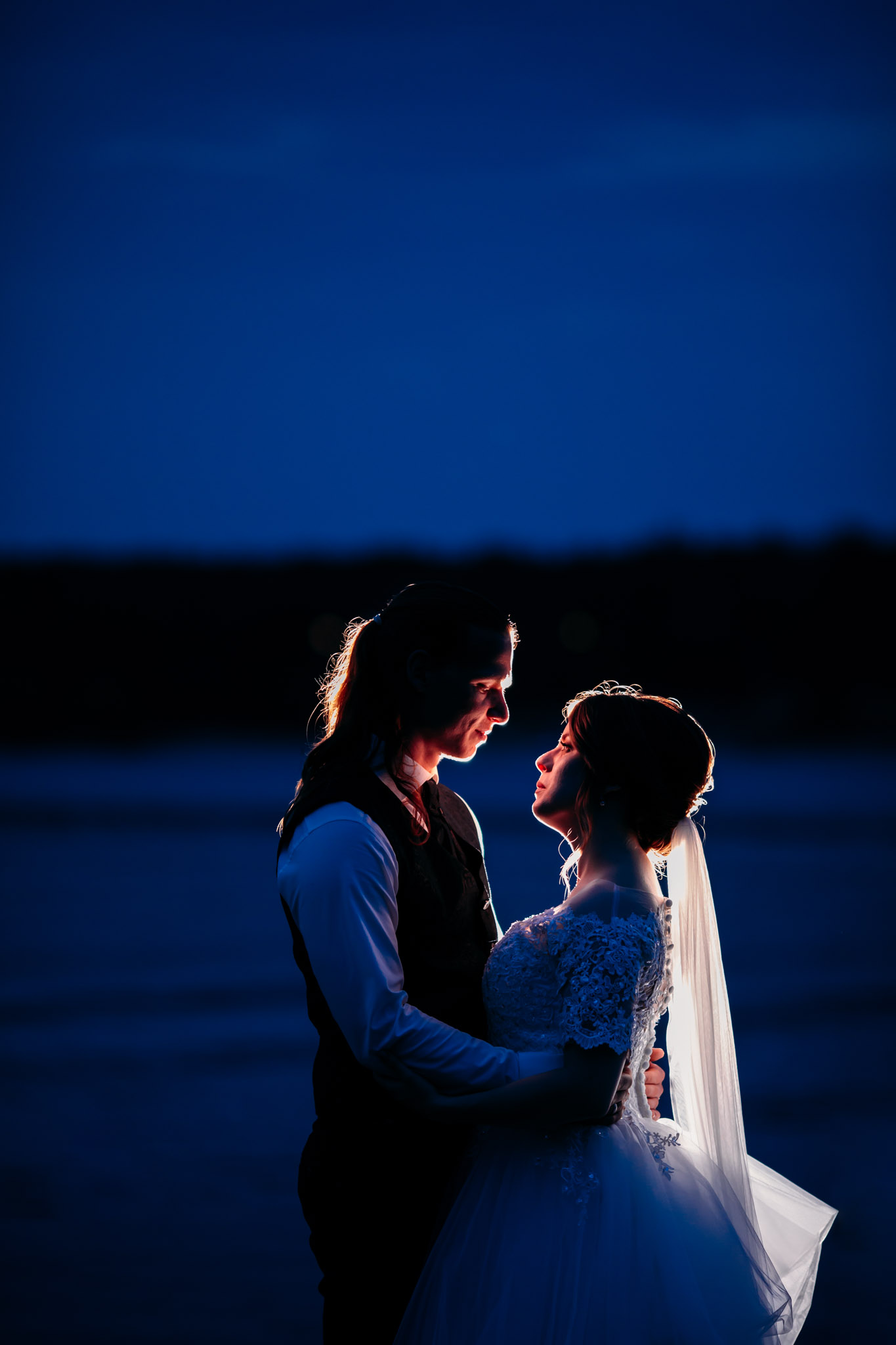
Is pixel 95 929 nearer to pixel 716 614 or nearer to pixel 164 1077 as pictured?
pixel 164 1077

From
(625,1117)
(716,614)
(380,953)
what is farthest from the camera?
(716,614)

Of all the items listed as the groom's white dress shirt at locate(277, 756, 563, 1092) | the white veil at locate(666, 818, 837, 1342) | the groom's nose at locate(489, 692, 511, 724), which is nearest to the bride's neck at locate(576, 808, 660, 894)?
the white veil at locate(666, 818, 837, 1342)

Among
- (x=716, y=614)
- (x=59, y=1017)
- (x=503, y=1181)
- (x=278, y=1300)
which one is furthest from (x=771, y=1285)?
(x=716, y=614)

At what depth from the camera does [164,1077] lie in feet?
17.8

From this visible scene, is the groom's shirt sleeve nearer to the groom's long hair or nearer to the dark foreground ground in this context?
the groom's long hair

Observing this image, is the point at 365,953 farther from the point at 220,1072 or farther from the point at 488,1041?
the point at 220,1072

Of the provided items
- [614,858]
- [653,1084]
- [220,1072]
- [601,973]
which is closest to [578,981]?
[601,973]

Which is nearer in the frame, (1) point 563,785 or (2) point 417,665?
(2) point 417,665

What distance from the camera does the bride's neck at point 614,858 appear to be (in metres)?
2.12

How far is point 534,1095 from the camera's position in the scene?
1.92m

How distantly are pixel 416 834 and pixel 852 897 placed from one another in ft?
30.3

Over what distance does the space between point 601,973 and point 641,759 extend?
399 millimetres

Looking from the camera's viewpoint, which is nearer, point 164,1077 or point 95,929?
point 164,1077

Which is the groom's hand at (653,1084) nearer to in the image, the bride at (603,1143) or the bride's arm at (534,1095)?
the bride at (603,1143)
